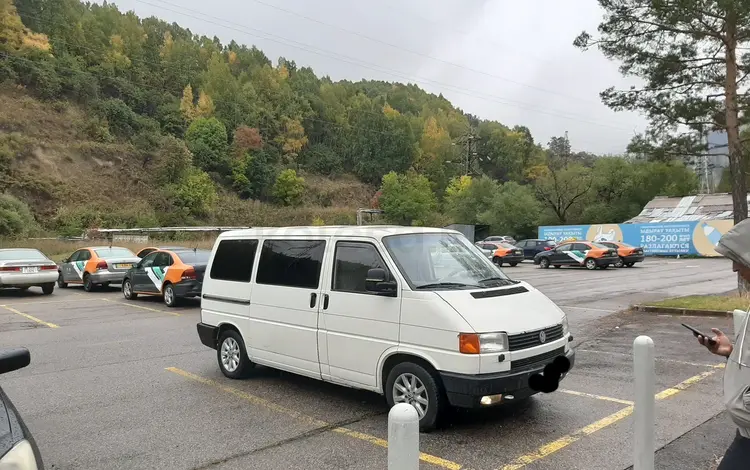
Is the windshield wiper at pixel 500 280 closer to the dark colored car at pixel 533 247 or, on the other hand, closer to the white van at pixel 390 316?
the white van at pixel 390 316

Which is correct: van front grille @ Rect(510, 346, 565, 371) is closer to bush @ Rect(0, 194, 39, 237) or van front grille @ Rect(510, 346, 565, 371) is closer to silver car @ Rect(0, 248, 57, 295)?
silver car @ Rect(0, 248, 57, 295)

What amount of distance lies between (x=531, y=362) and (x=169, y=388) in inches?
171

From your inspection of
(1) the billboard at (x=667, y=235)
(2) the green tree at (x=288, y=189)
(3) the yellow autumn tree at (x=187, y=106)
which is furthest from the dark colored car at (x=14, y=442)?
(3) the yellow autumn tree at (x=187, y=106)

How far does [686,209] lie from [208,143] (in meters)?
74.4

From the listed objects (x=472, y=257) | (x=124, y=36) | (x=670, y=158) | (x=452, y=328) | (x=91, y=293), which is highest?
(x=124, y=36)

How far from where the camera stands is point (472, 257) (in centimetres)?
601

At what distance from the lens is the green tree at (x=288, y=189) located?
9644 centimetres

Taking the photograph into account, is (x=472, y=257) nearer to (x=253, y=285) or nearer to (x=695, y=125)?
Result: (x=253, y=285)

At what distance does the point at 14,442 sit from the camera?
93.1 inches

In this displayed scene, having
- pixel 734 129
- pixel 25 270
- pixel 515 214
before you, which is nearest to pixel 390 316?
pixel 734 129

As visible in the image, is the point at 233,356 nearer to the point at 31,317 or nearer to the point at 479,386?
the point at 479,386

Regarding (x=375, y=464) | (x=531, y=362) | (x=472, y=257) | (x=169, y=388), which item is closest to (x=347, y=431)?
(x=375, y=464)

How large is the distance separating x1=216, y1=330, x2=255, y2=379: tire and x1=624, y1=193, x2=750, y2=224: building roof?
1687 inches

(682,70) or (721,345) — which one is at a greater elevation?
(682,70)
